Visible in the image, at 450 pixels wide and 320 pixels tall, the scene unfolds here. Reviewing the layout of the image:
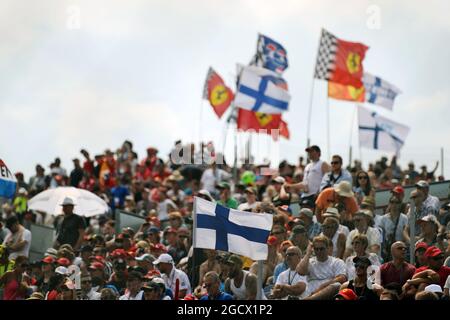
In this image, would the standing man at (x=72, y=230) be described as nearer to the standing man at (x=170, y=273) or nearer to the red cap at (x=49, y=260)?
the red cap at (x=49, y=260)

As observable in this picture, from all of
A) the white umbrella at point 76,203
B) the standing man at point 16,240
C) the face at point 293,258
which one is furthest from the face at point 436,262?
the white umbrella at point 76,203

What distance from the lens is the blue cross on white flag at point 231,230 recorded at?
17.9 m

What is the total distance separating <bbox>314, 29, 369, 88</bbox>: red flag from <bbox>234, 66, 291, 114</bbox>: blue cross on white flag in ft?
4.55

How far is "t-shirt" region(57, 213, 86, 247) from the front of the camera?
25875 millimetres

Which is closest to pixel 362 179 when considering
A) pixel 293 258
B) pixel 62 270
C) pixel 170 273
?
pixel 170 273

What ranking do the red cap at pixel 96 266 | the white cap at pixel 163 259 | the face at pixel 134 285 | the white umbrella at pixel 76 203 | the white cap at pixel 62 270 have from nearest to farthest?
the face at pixel 134 285, the white cap at pixel 163 259, the white cap at pixel 62 270, the red cap at pixel 96 266, the white umbrella at pixel 76 203

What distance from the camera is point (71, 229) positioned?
25969 millimetres

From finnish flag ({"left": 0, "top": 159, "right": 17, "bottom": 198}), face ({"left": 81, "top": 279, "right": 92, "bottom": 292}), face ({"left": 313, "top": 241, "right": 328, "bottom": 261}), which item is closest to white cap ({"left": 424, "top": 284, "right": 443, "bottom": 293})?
face ({"left": 313, "top": 241, "right": 328, "bottom": 261})

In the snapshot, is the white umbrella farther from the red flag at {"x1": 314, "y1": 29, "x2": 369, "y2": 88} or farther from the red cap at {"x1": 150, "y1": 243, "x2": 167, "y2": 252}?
the red flag at {"x1": 314, "y1": 29, "x2": 369, "y2": 88}

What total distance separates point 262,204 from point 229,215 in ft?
13.2

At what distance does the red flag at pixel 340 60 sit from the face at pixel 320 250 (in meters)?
17.4

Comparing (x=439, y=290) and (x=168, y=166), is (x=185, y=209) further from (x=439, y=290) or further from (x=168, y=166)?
(x=439, y=290)

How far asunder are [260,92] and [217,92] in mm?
6107

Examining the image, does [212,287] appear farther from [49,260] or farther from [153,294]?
[49,260]
